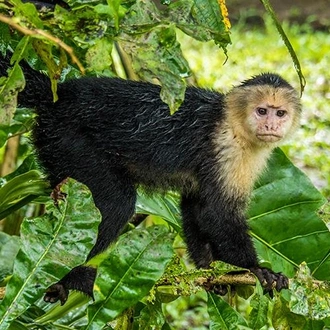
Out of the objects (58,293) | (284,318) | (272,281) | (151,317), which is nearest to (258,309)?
(284,318)

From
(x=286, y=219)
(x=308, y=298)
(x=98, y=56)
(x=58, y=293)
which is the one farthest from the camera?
(x=286, y=219)

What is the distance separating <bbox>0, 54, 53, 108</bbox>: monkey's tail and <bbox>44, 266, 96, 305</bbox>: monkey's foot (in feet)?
1.92

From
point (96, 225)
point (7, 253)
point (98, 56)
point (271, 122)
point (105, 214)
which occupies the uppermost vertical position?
point (98, 56)

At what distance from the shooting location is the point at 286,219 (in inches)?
125

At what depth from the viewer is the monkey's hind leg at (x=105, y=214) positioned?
8.65 ft

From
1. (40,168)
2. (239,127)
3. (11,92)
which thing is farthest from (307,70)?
(11,92)

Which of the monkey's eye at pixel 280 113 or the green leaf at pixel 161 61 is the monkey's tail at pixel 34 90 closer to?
the monkey's eye at pixel 280 113

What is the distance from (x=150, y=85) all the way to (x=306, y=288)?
3.74 ft

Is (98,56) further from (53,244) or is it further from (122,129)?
(122,129)

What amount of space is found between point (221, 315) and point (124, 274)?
43 centimetres

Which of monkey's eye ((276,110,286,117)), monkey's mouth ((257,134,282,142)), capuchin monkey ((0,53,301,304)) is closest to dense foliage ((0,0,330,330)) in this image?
capuchin monkey ((0,53,301,304))

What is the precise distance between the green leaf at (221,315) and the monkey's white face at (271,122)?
3.20 feet

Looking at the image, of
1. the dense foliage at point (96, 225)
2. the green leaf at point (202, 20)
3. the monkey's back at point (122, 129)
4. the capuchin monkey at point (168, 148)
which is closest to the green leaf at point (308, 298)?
the dense foliage at point (96, 225)

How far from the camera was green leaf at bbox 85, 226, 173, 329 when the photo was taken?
1.94 metres
